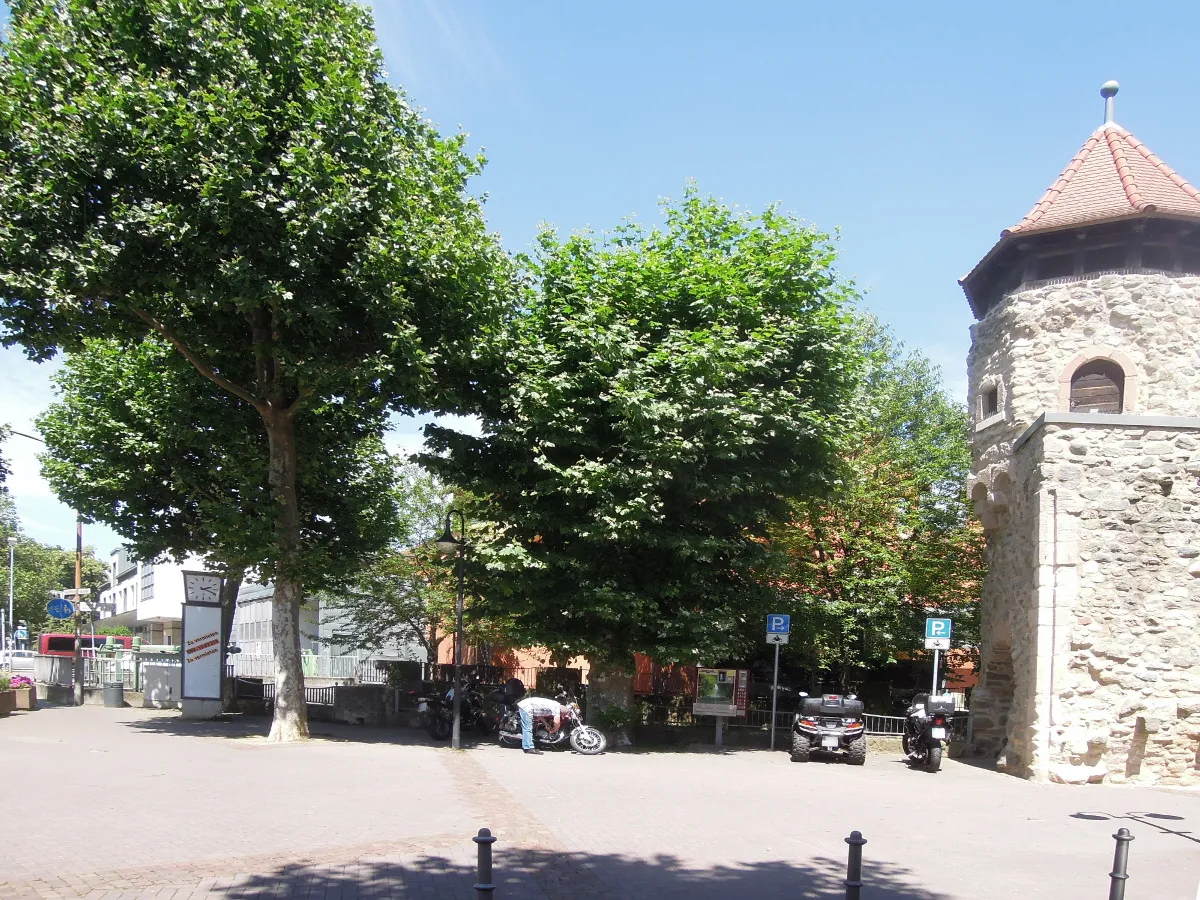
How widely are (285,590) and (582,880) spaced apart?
1247 centimetres

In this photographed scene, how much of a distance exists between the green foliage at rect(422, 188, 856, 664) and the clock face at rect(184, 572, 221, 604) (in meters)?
7.42

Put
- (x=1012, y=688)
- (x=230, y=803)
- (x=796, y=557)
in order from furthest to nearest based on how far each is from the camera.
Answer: (x=796, y=557), (x=1012, y=688), (x=230, y=803)

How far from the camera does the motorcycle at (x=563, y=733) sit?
18172 millimetres

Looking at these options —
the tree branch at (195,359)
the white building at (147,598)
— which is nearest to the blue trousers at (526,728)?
the tree branch at (195,359)

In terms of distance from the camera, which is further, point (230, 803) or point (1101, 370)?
point (1101, 370)

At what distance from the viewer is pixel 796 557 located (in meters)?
25.6

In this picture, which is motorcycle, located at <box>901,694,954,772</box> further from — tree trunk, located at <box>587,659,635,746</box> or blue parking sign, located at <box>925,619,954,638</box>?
tree trunk, located at <box>587,659,635,746</box>

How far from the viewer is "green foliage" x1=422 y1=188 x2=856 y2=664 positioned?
1747 centimetres

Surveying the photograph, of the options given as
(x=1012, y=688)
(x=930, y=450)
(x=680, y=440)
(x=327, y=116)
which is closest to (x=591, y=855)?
(x=680, y=440)

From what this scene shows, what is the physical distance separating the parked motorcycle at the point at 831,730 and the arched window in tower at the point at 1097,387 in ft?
23.4

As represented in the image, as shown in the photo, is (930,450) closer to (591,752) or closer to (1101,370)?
(1101,370)

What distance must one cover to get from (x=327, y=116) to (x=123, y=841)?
1102 cm

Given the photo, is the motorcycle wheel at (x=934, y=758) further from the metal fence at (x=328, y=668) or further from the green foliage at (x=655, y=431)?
the metal fence at (x=328, y=668)

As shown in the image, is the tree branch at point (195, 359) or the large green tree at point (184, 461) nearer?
the tree branch at point (195, 359)
